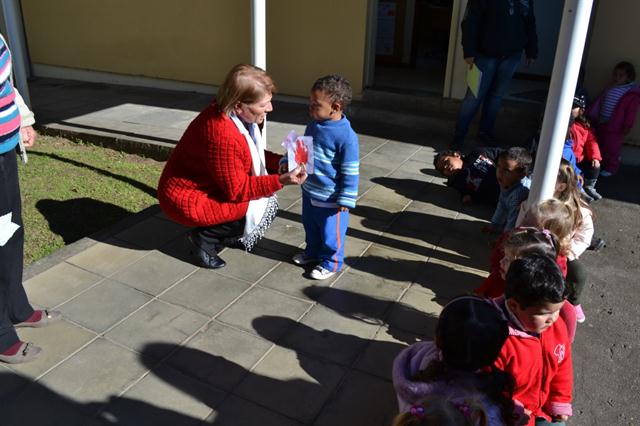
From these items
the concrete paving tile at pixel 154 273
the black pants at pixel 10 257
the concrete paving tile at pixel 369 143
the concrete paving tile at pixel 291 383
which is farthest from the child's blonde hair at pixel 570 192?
the concrete paving tile at pixel 369 143

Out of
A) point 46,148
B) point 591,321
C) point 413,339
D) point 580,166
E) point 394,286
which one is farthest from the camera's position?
point 46,148

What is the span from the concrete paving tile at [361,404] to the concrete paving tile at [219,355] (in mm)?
516

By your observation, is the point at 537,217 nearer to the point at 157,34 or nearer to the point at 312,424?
the point at 312,424

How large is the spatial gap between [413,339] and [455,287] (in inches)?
27.7

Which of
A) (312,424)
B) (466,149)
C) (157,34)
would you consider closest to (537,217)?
(312,424)

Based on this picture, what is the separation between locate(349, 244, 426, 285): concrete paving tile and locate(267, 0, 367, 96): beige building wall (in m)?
4.38

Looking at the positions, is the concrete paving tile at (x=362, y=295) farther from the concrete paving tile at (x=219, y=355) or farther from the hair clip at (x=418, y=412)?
the hair clip at (x=418, y=412)

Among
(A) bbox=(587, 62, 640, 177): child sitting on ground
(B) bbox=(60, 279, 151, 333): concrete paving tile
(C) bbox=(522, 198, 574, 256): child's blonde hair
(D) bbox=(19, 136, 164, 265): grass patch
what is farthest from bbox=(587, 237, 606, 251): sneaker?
(D) bbox=(19, 136, 164, 265): grass patch

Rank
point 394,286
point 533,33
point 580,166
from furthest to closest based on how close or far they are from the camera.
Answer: point 533,33
point 580,166
point 394,286

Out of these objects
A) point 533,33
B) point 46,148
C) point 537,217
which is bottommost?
point 46,148

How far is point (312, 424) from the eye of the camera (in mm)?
2684

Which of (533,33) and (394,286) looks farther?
(533,33)

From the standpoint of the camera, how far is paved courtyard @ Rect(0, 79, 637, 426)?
2783 millimetres

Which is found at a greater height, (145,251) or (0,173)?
(0,173)
